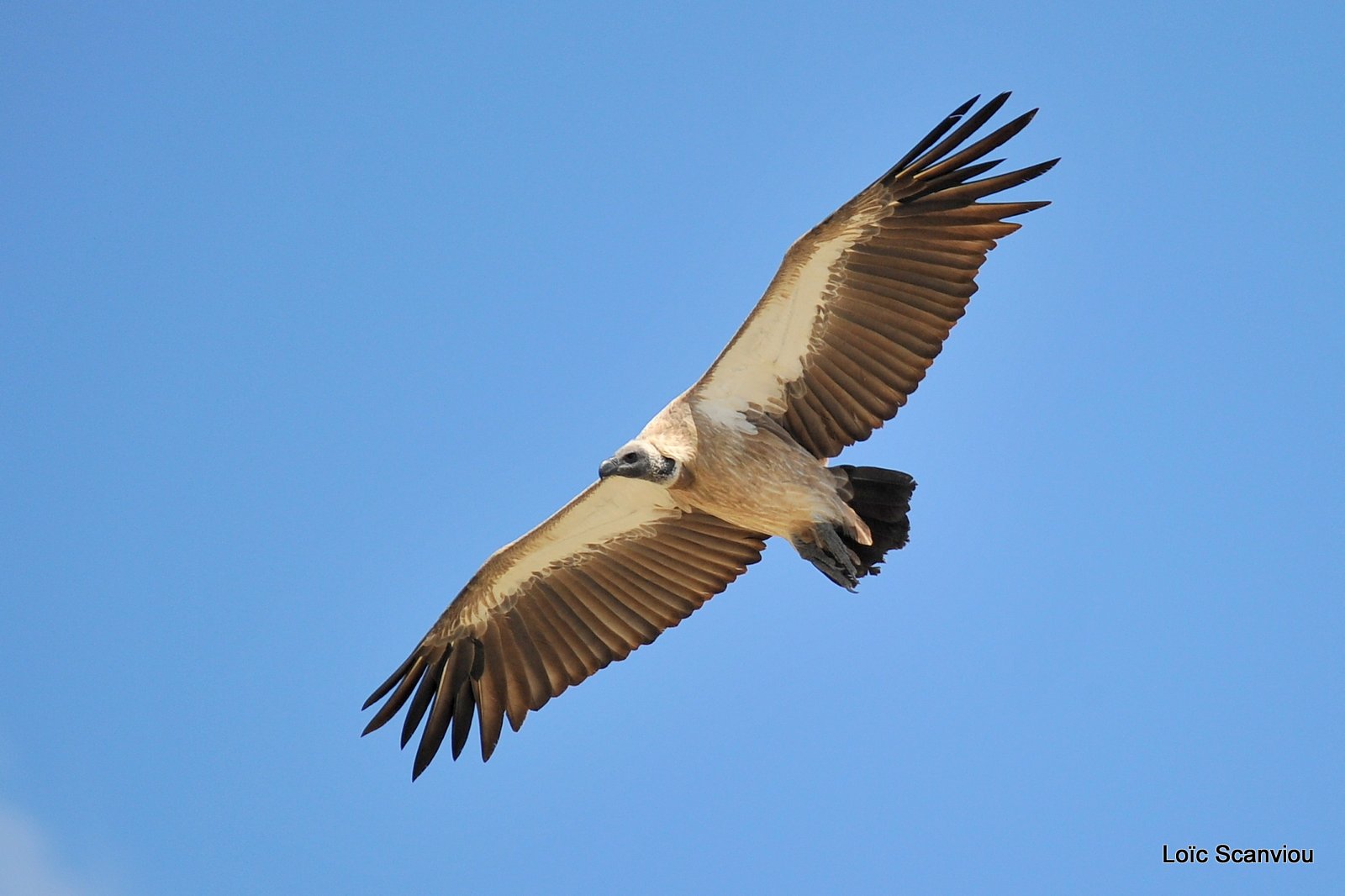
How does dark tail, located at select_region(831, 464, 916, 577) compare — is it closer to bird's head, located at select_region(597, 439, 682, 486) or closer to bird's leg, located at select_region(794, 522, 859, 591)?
bird's leg, located at select_region(794, 522, 859, 591)

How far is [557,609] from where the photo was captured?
11.2 meters

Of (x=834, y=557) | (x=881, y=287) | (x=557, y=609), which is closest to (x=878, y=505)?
(x=834, y=557)

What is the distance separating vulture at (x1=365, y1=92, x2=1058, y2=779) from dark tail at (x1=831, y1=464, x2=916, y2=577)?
0.01 meters

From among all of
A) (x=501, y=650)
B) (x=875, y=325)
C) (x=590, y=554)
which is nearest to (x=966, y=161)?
(x=875, y=325)

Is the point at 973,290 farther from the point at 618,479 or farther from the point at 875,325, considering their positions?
the point at 618,479

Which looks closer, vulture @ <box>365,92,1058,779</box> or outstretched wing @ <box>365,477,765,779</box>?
vulture @ <box>365,92,1058,779</box>

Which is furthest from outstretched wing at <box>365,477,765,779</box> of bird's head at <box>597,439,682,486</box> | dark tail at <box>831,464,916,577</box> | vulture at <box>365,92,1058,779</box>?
dark tail at <box>831,464,916,577</box>

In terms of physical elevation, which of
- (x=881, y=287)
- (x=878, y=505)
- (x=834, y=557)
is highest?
(x=881, y=287)

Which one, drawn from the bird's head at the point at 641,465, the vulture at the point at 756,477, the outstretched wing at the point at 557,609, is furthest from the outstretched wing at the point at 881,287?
the outstretched wing at the point at 557,609

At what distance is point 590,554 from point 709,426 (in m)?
1.55

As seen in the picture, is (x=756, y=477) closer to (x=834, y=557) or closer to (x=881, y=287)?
(x=834, y=557)

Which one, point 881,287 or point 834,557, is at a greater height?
point 881,287

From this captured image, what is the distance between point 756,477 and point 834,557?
0.71 meters

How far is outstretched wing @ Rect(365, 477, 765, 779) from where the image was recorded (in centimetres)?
1096
